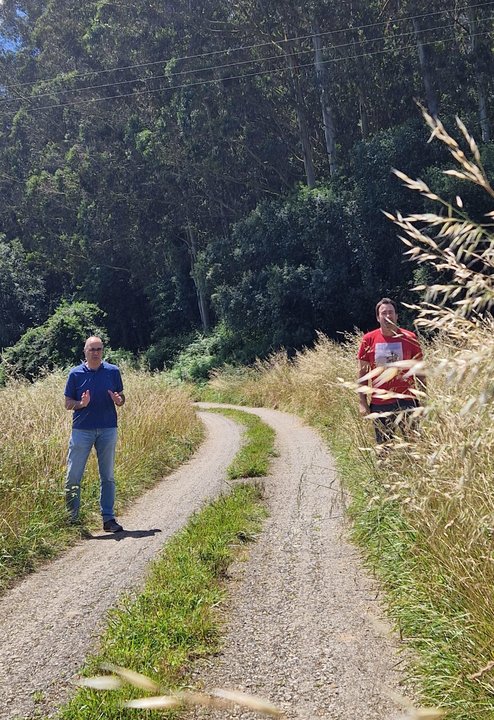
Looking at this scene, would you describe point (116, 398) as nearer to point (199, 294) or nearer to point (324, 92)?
point (324, 92)

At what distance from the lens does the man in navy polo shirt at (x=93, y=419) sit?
710 cm

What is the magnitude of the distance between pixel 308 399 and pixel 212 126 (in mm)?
20824

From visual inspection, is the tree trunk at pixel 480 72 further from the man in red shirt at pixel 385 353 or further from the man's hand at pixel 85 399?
the man's hand at pixel 85 399

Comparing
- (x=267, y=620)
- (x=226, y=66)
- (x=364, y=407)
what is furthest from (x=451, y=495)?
(x=226, y=66)

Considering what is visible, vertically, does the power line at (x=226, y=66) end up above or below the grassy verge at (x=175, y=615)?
above

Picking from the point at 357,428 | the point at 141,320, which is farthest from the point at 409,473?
the point at 141,320

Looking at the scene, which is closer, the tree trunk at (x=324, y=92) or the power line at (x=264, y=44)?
the power line at (x=264, y=44)

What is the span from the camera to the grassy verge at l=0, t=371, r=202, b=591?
5.95 metres

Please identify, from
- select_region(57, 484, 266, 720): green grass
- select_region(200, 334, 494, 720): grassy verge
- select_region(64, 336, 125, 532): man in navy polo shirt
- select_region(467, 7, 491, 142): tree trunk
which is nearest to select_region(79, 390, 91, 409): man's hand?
Result: select_region(64, 336, 125, 532): man in navy polo shirt

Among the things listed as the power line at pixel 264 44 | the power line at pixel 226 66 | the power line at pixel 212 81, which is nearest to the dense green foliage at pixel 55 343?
the power line at pixel 212 81

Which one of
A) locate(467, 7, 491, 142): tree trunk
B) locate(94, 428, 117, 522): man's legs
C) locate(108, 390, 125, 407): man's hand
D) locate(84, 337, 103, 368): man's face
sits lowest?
locate(94, 428, 117, 522): man's legs

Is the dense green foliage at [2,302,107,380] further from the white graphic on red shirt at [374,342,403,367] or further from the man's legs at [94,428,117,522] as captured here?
the white graphic on red shirt at [374,342,403,367]

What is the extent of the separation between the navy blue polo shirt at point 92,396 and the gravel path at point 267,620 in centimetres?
115

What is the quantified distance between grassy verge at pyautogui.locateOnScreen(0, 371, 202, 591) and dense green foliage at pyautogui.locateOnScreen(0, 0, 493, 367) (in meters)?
17.4
